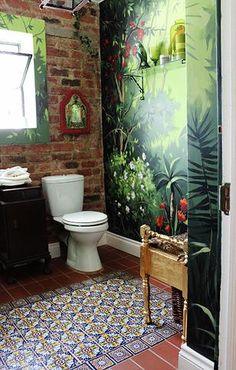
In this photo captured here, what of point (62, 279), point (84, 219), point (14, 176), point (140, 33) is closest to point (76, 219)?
point (84, 219)

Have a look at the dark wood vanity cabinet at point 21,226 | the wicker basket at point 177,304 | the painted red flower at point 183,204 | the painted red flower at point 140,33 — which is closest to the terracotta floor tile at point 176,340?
the wicker basket at point 177,304

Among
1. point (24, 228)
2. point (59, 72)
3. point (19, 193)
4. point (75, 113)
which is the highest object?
point (59, 72)

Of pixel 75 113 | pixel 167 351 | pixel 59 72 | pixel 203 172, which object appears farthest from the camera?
pixel 75 113

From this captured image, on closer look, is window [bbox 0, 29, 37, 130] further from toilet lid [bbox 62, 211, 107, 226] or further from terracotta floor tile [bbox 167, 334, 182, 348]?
terracotta floor tile [bbox 167, 334, 182, 348]

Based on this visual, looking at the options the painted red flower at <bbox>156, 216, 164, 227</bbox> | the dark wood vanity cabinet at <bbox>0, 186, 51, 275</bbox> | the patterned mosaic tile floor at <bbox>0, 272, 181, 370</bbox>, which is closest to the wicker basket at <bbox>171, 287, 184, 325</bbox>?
the patterned mosaic tile floor at <bbox>0, 272, 181, 370</bbox>

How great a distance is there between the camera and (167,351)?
6.01 feet

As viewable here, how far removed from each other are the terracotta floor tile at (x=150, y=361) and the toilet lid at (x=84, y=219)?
117 centimetres

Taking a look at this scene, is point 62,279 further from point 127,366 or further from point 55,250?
point 127,366

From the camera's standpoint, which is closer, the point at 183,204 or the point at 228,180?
the point at 228,180

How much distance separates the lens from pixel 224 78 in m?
0.99

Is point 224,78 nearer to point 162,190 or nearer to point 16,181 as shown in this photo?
point 162,190

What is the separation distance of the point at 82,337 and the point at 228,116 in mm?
1561

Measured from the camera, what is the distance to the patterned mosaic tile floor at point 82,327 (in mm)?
1800

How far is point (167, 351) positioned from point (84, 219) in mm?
1297
